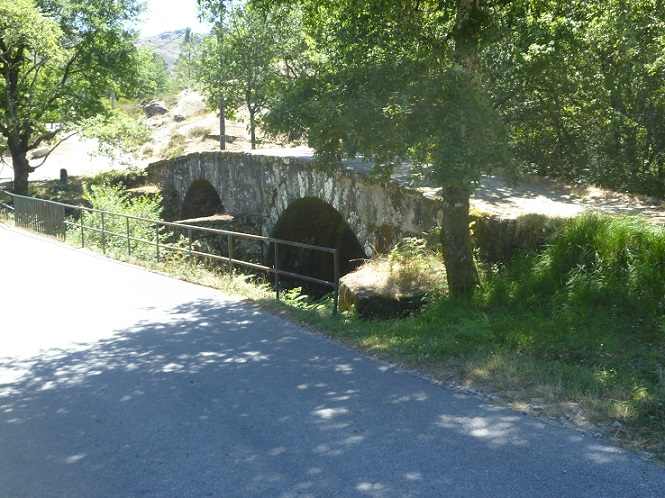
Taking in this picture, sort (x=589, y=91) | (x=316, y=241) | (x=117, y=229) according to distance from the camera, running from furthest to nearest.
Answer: (x=117, y=229)
(x=316, y=241)
(x=589, y=91)

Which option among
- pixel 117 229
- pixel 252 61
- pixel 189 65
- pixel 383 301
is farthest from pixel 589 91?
pixel 189 65

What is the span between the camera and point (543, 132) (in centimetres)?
1775

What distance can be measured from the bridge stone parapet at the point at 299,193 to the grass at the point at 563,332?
2143mm

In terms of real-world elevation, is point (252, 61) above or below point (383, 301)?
above

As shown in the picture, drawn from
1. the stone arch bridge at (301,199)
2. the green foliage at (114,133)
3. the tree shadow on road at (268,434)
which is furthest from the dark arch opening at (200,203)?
the tree shadow on road at (268,434)

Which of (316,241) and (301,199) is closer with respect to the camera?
(301,199)

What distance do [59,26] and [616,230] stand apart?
2518cm

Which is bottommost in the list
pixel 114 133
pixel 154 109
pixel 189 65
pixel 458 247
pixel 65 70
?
pixel 458 247

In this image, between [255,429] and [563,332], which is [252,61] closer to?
[563,332]

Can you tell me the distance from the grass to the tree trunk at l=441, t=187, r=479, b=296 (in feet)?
0.63

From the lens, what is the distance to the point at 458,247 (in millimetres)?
9234

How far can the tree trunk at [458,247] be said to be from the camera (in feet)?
30.2

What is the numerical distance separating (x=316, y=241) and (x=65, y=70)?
1663 centimetres

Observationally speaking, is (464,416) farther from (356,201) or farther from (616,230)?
(356,201)
